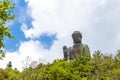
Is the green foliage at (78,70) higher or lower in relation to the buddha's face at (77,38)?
lower

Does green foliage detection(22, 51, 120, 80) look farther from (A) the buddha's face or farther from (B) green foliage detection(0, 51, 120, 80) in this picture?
(A) the buddha's face

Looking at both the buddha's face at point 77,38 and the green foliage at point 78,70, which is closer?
the green foliage at point 78,70

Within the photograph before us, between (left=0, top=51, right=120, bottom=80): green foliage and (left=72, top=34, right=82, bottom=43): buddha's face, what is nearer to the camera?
(left=0, top=51, right=120, bottom=80): green foliage

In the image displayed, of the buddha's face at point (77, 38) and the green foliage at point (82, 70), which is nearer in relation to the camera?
the green foliage at point (82, 70)

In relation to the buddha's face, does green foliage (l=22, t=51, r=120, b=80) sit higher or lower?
lower

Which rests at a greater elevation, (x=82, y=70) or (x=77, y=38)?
(x=77, y=38)

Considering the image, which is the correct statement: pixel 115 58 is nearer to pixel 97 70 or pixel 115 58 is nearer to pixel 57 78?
pixel 97 70

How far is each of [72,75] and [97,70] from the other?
2.31 metres

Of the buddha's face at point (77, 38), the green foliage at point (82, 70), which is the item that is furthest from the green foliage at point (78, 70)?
the buddha's face at point (77, 38)

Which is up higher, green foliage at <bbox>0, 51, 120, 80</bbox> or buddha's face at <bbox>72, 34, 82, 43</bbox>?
buddha's face at <bbox>72, 34, 82, 43</bbox>

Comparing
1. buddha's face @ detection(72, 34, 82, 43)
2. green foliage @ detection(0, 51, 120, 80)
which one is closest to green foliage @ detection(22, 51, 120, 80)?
green foliage @ detection(0, 51, 120, 80)

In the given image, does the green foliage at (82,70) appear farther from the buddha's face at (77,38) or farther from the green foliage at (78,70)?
the buddha's face at (77,38)

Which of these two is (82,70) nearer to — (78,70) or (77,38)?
(78,70)

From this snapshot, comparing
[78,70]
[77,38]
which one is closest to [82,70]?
[78,70]
